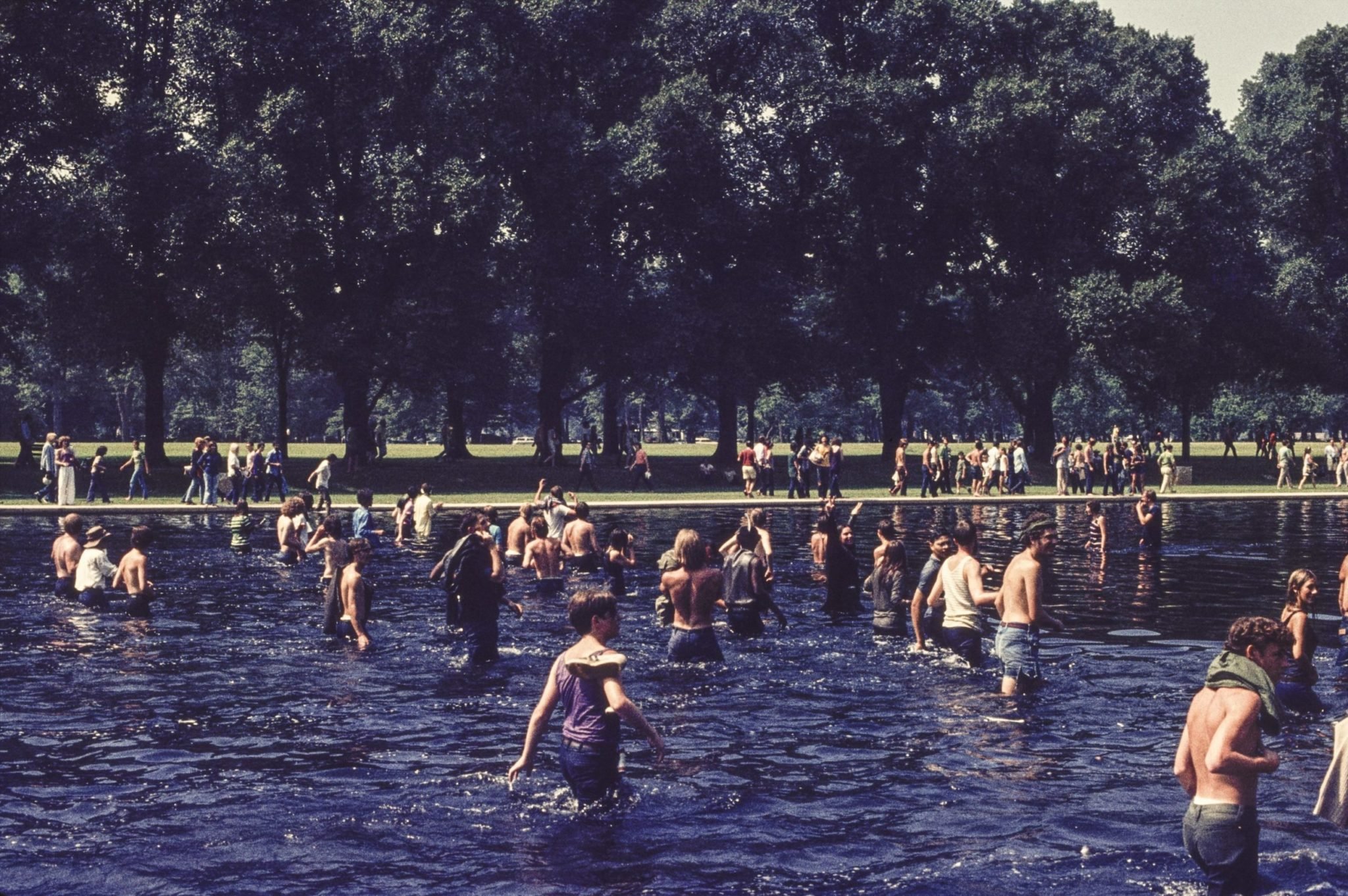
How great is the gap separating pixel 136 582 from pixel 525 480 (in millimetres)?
36143

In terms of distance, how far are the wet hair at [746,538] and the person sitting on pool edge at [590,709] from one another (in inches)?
311

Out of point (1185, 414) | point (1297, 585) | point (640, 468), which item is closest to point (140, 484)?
point (640, 468)

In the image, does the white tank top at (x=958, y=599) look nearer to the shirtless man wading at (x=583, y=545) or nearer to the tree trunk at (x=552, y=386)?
the shirtless man wading at (x=583, y=545)

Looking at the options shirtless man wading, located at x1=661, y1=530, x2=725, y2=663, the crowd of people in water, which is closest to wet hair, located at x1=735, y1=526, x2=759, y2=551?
the crowd of people in water

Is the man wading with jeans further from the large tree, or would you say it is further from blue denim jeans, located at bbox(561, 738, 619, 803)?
the large tree

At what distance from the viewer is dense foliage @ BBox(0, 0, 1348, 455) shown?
53094 mm

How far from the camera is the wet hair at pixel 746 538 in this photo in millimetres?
18406

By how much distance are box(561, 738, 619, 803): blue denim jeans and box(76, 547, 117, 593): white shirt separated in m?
13.1

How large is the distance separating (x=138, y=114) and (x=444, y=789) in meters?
46.2

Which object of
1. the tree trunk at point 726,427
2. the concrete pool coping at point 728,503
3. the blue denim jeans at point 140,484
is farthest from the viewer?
the tree trunk at point 726,427

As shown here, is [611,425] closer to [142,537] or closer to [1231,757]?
[142,537]

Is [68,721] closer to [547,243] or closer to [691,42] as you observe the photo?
[547,243]

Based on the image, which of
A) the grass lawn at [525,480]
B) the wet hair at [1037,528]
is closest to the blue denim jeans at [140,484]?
the grass lawn at [525,480]

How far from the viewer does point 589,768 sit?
1033cm
